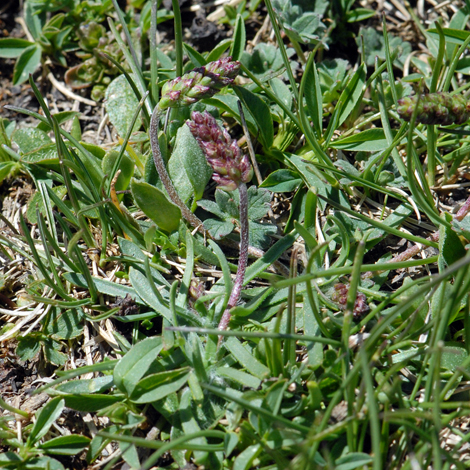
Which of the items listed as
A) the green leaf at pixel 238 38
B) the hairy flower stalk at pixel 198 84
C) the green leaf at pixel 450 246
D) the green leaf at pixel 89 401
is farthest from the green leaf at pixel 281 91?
the green leaf at pixel 89 401

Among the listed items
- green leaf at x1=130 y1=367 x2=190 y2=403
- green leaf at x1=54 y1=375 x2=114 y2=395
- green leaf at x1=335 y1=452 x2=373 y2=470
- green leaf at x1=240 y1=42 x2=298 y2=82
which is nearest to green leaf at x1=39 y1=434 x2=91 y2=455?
green leaf at x1=54 y1=375 x2=114 y2=395

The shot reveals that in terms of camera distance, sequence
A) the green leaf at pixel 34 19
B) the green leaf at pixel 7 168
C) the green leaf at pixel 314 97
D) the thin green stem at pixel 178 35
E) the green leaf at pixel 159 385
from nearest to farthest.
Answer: the green leaf at pixel 159 385
the thin green stem at pixel 178 35
the green leaf at pixel 314 97
the green leaf at pixel 7 168
the green leaf at pixel 34 19

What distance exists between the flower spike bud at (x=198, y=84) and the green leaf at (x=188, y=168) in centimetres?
39

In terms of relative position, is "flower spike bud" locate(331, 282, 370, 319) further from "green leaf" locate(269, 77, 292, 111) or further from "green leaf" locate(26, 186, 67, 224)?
"green leaf" locate(26, 186, 67, 224)

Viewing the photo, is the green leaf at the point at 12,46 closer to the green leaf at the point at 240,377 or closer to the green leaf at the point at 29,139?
the green leaf at the point at 29,139

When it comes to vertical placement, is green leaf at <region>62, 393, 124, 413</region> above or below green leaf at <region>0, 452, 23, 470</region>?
above

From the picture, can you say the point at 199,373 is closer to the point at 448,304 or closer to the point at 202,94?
the point at 448,304

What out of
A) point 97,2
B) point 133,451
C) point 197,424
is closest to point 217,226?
point 197,424

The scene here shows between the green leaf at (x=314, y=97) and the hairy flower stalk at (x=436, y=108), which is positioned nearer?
the hairy flower stalk at (x=436, y=108)

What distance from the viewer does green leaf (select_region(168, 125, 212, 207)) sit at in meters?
2.44

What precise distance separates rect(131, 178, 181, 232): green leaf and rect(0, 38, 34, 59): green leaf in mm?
1716

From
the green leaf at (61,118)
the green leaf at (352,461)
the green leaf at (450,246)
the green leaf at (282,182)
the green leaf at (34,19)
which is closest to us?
the green leaf at (352,461)

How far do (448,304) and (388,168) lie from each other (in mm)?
1007

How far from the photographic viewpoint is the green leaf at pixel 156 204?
224 centimetres
